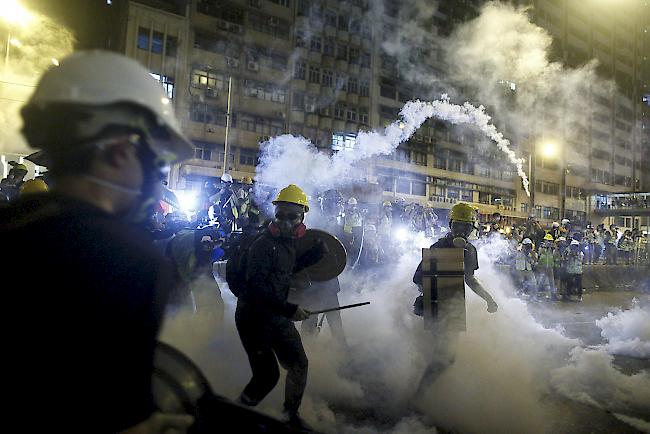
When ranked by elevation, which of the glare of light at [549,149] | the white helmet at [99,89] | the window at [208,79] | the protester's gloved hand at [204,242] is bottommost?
the protester's gloved hand at [204,242]

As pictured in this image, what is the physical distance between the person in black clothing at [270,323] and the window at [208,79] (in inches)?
1171

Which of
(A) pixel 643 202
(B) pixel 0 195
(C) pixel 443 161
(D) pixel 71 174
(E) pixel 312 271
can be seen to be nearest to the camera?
(D) pixel 71 174

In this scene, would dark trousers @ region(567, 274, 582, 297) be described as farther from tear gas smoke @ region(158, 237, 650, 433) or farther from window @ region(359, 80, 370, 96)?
window @ region(359, 80, 370, 96)

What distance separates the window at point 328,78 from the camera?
36.9 m

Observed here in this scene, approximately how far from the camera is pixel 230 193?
7441mm

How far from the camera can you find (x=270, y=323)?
10.0ft

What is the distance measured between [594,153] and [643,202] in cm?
2646

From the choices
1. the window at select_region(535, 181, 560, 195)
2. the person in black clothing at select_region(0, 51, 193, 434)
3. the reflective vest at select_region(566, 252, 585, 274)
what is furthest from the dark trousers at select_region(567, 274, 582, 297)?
the window at select_region(535, 181, 560, 195)

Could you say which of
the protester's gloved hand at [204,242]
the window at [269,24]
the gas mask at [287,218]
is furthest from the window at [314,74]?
the gas mask at [287,218]

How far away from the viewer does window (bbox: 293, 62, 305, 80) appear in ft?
115

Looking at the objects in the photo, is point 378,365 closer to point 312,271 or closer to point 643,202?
point 312,271

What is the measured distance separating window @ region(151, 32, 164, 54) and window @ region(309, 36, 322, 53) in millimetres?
12491

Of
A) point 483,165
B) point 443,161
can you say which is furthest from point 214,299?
point 483,165

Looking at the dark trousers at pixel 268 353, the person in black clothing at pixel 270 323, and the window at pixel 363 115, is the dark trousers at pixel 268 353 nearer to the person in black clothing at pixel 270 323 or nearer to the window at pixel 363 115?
the person in black clothing at pixel 270 323
